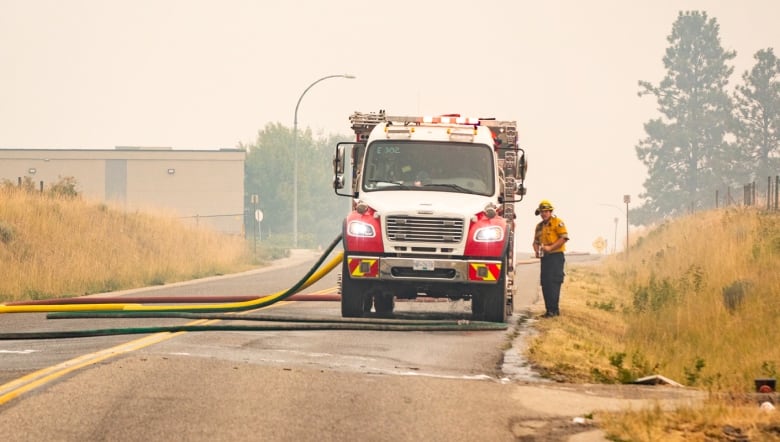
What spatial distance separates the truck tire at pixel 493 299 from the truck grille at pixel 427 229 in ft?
2.72

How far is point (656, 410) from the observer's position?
10.3 metres

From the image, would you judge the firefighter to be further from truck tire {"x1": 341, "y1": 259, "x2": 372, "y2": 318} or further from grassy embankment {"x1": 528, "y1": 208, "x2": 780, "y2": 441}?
truck tire {"x1": 341, "y1": 259, "x2": 372, "y2": 318}

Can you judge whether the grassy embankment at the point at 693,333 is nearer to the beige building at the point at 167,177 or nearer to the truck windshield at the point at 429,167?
the truck windshield at the point at 429,167

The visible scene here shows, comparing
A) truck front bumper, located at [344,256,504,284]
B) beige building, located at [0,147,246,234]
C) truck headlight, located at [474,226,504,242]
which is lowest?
truck front bumper, located at [344,256,504,284]

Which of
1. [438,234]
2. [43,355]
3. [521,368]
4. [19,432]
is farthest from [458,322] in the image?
[19,432]

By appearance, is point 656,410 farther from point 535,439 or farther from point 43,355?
point 43,355

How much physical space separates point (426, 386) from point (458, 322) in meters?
→ 6.58

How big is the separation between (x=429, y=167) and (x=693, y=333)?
5.45 meters

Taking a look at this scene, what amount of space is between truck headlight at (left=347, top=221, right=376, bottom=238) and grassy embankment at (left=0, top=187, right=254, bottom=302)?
10854mm

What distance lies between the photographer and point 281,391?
11281 mm

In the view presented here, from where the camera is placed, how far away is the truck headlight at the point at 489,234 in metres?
18.2

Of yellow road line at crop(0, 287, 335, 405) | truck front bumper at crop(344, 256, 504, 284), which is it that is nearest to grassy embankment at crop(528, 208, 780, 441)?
truck front bumper at crop(344, 256, 504, 284)

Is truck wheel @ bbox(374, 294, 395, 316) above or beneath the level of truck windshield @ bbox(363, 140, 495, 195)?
beneath

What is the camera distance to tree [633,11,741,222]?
9650 cm
